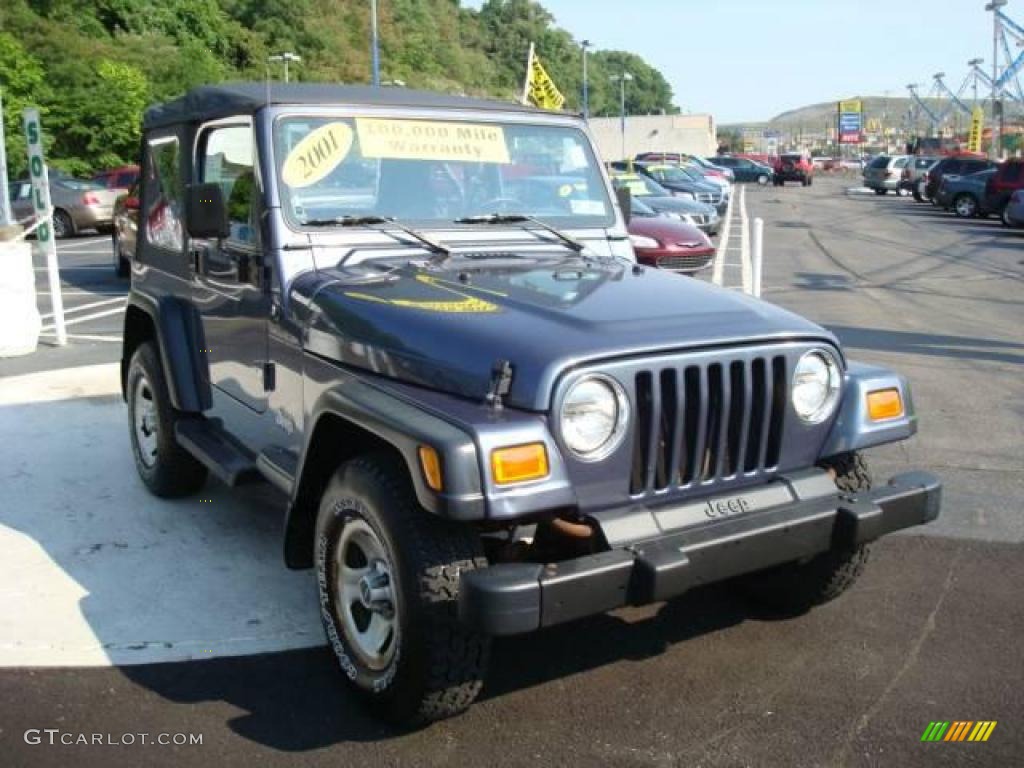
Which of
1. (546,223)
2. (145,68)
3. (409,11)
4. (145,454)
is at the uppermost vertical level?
(409,11)

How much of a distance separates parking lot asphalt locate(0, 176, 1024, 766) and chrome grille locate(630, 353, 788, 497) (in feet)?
2.61

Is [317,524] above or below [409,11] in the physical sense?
below

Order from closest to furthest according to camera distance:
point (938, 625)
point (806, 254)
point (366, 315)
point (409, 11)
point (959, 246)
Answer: point (366, 315) → point (938, 625) → point (806, 254) → point (959, 246) → point (409, 11)

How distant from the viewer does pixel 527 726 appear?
3.39m

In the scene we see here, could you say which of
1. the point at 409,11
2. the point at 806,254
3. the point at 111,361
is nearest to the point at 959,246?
the point at 806,254

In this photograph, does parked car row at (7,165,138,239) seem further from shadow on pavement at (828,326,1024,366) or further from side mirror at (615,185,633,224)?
side mirror at (615,185,633,224)

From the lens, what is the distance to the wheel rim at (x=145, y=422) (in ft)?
18.2

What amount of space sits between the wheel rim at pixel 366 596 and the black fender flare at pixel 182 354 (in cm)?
182

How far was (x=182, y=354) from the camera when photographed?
16.7 ft

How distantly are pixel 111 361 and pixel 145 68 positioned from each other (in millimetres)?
34025

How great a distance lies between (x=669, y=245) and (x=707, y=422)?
10199 millimetres

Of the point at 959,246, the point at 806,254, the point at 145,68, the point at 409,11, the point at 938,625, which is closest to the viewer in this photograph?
the point at 938,625

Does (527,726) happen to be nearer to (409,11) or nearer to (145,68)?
(145,68)

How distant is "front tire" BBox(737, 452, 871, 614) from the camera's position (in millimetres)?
3852
